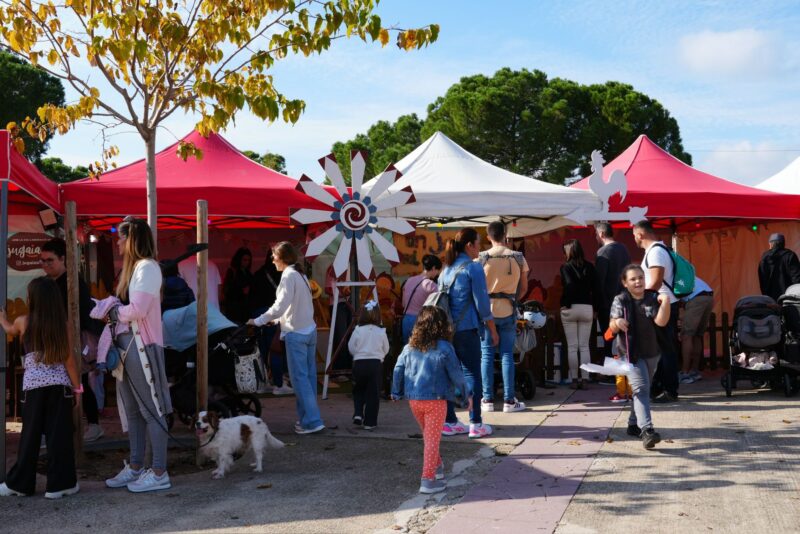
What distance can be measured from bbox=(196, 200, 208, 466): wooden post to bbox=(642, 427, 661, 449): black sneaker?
3.61m

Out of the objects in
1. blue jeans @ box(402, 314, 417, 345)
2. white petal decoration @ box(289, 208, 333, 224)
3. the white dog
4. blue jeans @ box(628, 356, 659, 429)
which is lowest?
the white dog

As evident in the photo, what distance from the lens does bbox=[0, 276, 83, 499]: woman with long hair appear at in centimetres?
542

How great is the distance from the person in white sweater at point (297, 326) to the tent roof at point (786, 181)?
8.59 meters

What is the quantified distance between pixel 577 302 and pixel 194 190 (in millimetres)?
4853

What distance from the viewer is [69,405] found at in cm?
560

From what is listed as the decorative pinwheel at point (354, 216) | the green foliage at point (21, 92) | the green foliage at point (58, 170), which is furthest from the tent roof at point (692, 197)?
the green foliage at point (58, 170)

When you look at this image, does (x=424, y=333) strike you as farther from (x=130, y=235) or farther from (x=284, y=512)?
(x=130, y=235)

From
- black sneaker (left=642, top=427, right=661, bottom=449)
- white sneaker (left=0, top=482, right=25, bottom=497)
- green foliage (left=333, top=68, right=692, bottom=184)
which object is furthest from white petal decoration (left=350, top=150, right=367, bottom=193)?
green foliage (left=333, top=68, right=692, bottom=184)

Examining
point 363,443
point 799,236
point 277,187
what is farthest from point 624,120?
point 363,443

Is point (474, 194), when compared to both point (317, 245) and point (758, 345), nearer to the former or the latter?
point (317, 245)

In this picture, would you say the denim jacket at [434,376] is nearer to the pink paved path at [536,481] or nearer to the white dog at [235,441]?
the pink paved path at [536,481]

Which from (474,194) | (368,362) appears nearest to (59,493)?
(368,362)

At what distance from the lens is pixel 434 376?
5410 millimetres

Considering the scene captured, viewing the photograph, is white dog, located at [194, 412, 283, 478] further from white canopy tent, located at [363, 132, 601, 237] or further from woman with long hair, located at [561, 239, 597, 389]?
woman with long hair, located at [561, 239, 597, 389]
